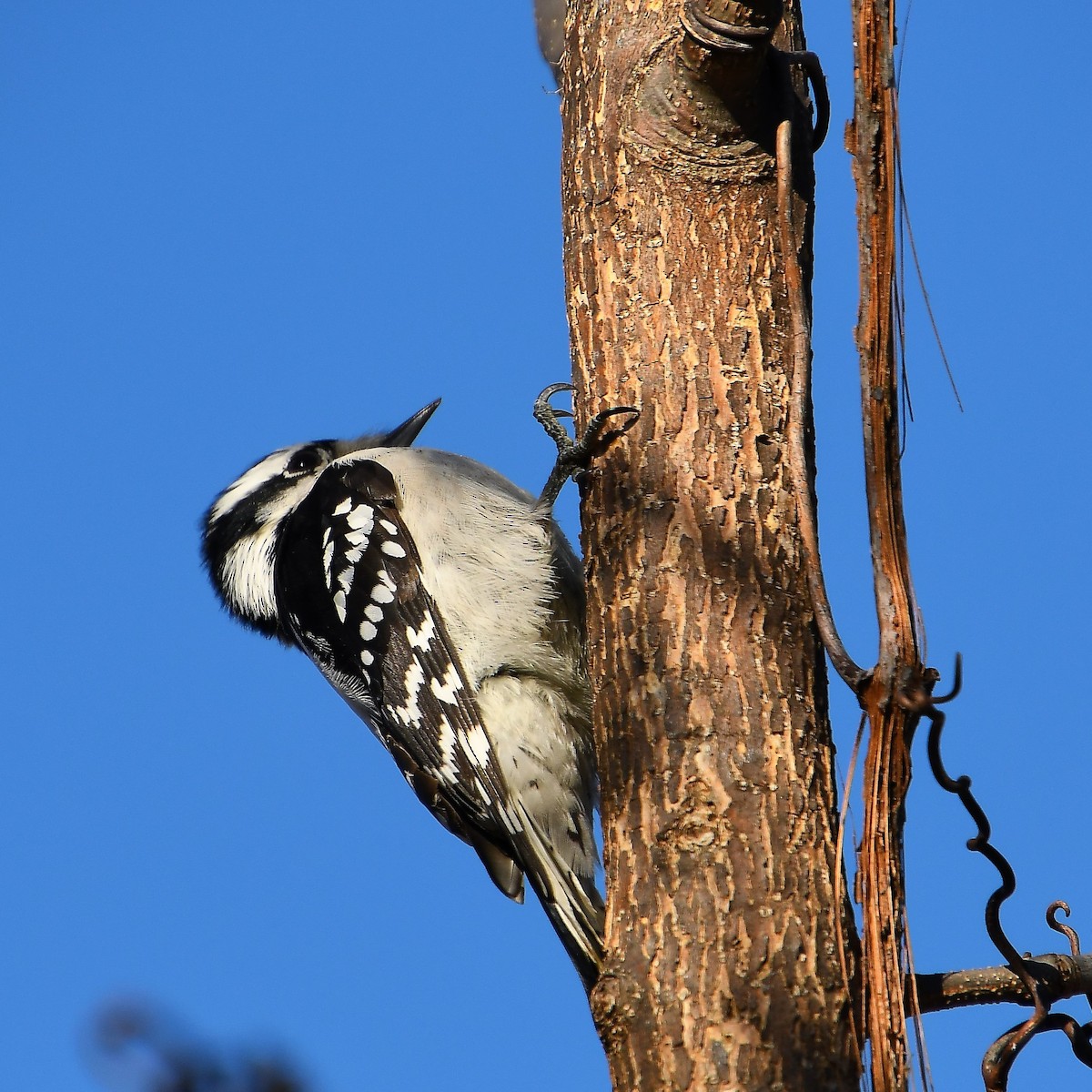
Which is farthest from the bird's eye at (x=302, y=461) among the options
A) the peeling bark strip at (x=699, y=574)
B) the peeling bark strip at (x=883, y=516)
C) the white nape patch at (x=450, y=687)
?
the peeling bark strip at (x=883, y=516)

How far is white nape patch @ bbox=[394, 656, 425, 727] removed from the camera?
3836 millimetres

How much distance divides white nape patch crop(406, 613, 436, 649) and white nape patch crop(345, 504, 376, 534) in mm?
340

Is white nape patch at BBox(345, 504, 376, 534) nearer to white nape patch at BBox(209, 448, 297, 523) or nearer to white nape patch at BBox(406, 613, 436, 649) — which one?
white nape patch at BBox(406, 613, 436, 649)

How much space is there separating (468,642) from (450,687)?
0.14 metres

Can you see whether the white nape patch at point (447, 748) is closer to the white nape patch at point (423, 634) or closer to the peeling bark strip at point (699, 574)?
the white nape patch at point (423, 634)

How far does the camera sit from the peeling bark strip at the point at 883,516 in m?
2.05

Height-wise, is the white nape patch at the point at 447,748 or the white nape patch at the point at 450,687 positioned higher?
the white nape patch at the point at 450,687

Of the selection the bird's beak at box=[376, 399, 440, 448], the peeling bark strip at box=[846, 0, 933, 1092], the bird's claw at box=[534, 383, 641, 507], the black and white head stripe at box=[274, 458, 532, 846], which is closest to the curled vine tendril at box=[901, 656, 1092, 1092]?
the peeling bark strip at box=[846, 0, 933, 1092]

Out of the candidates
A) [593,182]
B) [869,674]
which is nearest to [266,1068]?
[869,674]

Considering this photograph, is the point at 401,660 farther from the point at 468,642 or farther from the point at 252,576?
the point at 252,576

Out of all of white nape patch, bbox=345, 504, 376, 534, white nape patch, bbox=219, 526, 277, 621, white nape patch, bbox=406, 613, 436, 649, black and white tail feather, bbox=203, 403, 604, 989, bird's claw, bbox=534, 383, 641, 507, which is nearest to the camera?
bird's claw, bbox=534, 383, 641, 507

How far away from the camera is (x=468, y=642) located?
379 centimetres

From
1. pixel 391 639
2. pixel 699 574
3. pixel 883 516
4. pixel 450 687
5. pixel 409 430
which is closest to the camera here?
pixel 883 516

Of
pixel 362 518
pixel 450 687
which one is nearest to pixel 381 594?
pixel 362 518
